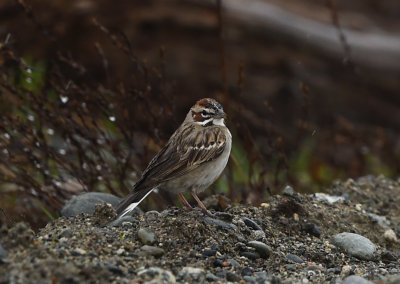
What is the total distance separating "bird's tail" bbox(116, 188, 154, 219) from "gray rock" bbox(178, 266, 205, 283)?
97 centimetres

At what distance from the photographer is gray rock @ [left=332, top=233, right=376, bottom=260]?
5324 millimetres

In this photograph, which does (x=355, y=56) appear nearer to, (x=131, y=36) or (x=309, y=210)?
(x=131, y=36)

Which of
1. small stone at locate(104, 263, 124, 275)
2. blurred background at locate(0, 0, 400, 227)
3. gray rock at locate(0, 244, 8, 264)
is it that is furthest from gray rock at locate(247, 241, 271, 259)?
blurred background at locate(0, 0, 400, 227)

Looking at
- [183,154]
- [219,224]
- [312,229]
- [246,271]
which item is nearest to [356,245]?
[312,229]

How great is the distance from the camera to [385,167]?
400 inches

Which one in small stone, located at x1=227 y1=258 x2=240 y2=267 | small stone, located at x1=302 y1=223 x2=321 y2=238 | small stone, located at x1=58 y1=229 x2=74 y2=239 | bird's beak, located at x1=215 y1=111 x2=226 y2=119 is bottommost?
small stone, located at x1=302 y1=223 x2=321 y2=238

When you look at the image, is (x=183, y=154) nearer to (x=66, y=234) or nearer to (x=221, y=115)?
(x=221, y=115)

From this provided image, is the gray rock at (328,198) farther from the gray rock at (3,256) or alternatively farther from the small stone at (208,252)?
the gray rock at (3,256)

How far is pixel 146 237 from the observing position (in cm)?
471

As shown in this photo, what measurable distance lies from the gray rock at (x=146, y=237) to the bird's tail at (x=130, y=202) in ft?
1.50

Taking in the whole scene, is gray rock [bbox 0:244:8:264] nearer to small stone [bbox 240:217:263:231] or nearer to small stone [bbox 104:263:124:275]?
small stone [bbox 104:263:124:275]

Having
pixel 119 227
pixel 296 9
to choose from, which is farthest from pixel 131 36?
pixel 119 227

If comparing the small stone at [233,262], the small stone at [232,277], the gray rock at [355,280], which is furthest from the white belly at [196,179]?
the gray rock at [355,280]

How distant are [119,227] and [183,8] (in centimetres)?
527
